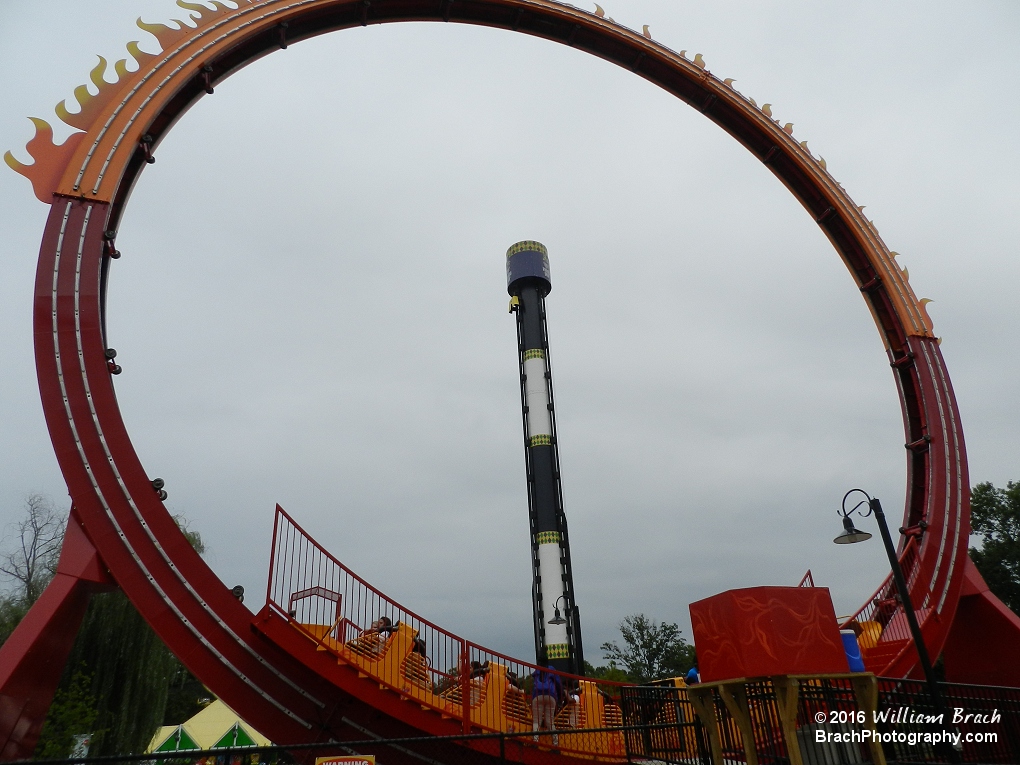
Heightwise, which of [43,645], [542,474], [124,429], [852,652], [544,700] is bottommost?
[544,700]

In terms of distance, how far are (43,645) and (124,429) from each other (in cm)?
288

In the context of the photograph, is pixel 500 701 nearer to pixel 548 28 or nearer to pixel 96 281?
pixel 96 281

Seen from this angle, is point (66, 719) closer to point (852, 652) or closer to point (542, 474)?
point (852, 652)

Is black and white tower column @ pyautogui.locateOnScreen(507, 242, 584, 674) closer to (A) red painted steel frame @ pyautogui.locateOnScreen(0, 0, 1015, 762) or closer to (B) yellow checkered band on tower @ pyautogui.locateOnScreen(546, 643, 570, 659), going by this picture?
(B) yellow checkered band on tower @ pyautogui.locateOnScreen(546, 643, 570, 659)

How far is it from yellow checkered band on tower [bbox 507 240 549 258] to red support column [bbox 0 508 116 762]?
2963 centimetres

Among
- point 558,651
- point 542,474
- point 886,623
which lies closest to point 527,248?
point 542,474

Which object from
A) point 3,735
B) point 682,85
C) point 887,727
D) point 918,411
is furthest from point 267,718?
point 682,85

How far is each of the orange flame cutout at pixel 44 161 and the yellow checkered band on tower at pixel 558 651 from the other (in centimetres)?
2402

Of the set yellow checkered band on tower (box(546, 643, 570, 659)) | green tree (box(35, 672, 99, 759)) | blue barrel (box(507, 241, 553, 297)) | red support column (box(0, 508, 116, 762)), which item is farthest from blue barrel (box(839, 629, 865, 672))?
blue barrel (box(507, 241, 553, 297))

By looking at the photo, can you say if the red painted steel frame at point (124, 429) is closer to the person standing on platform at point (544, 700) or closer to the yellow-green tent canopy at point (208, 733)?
the person standing on platform at point (544, 700)

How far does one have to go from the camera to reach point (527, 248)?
36.5m

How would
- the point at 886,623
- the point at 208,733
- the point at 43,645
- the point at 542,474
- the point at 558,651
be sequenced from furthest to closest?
the point at 542,474 → the point at 558,651 → the point at 208,733 → the point at 886,623 → the point at 43,645

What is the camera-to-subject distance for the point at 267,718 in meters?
9.34

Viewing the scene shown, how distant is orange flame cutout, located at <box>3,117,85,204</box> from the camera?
410 inches
